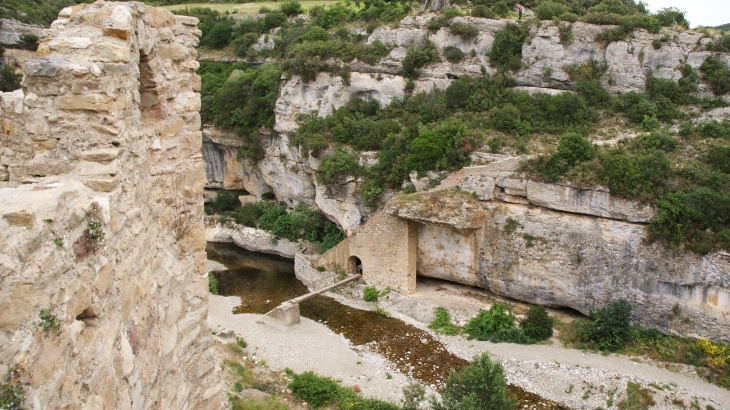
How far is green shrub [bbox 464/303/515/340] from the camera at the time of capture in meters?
16.5

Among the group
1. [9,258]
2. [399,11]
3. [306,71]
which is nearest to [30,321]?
[9,258]

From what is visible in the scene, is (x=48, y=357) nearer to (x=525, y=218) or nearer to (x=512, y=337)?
(x=512, y=337)

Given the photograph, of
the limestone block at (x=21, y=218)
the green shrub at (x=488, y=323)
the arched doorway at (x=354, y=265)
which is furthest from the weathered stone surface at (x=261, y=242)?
the limestone block at (x=21, y=218)

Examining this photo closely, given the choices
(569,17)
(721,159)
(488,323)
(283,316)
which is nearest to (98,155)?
(283,316)

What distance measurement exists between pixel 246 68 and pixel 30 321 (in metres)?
32.6

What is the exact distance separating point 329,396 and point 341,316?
6.14 metres

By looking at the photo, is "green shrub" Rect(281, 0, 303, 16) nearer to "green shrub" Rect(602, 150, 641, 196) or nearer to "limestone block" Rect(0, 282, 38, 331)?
"green shrub" Rect(602, 150, 641, 196)

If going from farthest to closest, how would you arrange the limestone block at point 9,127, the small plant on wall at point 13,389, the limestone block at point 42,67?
the limestone block at point 9,127
the limestone block at point 42,67
the small plant on wall at point 13,389

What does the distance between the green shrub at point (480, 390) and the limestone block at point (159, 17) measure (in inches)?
320

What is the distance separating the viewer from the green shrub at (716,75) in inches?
784

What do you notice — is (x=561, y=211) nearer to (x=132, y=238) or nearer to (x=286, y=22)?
(x=132, y=238)

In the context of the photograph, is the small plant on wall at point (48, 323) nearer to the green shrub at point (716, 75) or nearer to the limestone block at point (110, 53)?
the limestone block at point (110, 53)

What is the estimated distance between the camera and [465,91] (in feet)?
74.2

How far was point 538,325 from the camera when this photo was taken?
16141 mm
